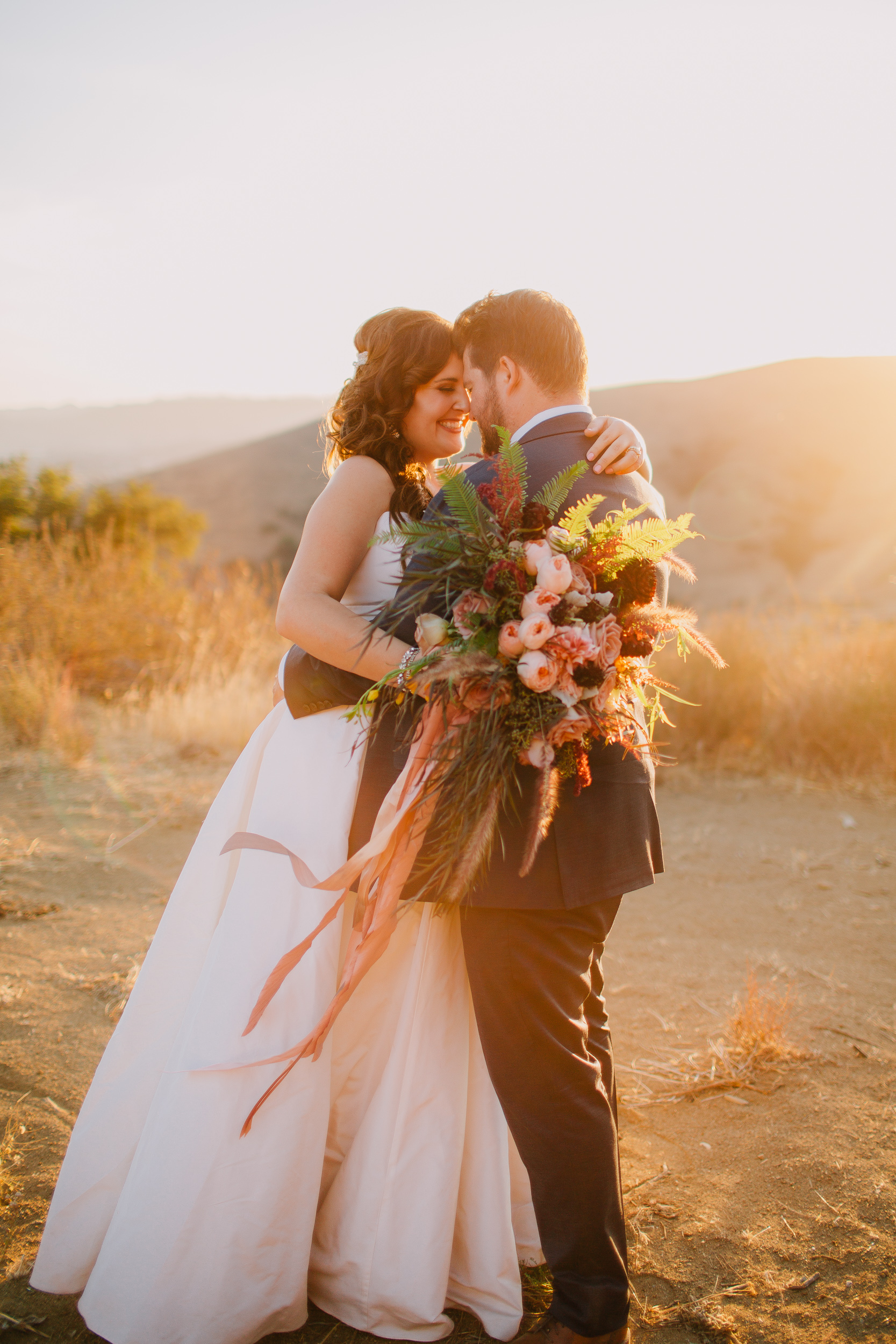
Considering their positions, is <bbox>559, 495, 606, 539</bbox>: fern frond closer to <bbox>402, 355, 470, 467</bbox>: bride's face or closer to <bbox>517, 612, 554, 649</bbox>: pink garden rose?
<bbox>517, 612, 554, 649</bbox>: pink garden rose

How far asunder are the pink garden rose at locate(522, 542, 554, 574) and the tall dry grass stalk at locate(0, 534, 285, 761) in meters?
6.26

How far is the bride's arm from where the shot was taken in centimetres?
189

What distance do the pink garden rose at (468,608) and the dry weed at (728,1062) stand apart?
2227mm

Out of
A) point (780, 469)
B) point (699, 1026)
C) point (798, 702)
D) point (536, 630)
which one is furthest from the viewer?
point (780, 469)

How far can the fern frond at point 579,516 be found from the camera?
5.34ft

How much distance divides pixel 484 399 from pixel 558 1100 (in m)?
1.62

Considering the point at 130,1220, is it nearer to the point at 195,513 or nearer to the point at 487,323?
the point at 487,323

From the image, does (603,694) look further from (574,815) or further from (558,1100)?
(558,1100)

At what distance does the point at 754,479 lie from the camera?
133ft

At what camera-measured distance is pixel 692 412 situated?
45.4 m

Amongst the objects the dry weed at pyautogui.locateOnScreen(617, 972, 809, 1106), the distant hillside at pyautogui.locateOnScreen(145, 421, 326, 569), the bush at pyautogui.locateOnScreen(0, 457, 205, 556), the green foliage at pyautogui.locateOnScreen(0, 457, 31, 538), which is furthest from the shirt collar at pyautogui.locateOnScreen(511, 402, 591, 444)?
the distant hillside at pyautogui.locateOnScreen(145, 421, 326, 569)

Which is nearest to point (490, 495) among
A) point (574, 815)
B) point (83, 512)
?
point (574, 815)

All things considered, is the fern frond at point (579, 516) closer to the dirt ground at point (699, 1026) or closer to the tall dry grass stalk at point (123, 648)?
the dirt ground at point (699, 1026)

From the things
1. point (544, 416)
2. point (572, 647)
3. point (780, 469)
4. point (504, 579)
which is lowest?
point (572, 647)
